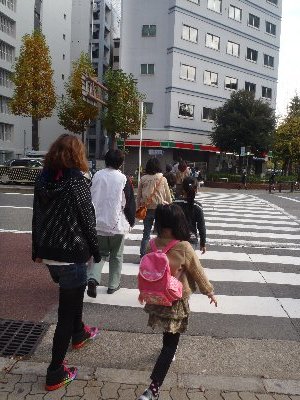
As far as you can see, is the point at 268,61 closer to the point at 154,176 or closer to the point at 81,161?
the point at 154,176

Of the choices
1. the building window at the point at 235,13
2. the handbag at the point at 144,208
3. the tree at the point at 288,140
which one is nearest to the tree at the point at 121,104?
the tree at the point at 288,140

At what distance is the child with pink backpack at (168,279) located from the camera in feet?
9.48

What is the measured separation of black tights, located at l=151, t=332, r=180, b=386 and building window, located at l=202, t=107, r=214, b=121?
37.8 m

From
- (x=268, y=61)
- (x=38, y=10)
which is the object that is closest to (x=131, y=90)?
(x=268, y=61)

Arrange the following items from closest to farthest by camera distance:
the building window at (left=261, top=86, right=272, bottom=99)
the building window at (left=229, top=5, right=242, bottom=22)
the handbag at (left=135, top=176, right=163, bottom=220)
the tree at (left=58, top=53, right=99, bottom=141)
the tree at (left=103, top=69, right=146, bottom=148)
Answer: the handbag at (left=135, top=176, right=163, bottom=220) → the tree at (left=103, top=69, right=146, bottom=148) → the tree at (left=58, top=53, right=99, bottom=141) → the building window at (left=229, top=5, right=242, bottom=22) → the building window at (left=261, top=86, right=272, bottom=99)

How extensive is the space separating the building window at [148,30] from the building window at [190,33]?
8.69ft

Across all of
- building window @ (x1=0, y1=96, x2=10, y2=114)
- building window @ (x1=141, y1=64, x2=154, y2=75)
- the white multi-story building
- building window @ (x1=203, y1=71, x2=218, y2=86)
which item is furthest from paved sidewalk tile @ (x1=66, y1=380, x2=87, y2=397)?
building window @ (x1=0, y1=96, x2=10, y2=114)

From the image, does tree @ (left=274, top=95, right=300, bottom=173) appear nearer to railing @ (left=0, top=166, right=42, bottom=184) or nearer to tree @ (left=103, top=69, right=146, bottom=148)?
tree @ (left=103, top=69, right=146, bottom=148)

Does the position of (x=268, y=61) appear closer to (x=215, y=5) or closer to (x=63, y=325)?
(x=215, y=5)

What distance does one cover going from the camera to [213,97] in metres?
40.0

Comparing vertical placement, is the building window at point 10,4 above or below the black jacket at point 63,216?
above

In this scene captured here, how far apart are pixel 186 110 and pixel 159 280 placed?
120 ft

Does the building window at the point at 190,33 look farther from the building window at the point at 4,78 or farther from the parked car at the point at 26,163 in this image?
the parked car at the point at 26,163

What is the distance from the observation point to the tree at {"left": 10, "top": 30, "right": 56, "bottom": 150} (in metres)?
34.5
